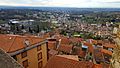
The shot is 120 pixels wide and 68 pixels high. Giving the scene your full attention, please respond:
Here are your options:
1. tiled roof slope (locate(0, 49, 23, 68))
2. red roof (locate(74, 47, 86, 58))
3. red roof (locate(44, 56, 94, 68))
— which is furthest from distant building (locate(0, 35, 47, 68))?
tiled roof slope (locate(0, 49, 23, 68))

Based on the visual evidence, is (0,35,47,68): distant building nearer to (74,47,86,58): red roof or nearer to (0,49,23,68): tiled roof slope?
(74,47,86,58): red roof

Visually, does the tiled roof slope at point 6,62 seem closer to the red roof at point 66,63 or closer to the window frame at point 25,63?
the red roof at point 66,63

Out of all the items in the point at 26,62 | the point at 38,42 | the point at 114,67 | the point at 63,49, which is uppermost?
the point at 114,67

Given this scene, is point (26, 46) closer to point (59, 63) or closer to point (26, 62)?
point (26, 62)

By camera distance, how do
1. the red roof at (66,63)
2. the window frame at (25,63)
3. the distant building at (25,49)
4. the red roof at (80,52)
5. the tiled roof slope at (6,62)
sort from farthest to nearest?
the red roof at (80,52)
the window frame at (25,63)
the distant building at (25,49)
the red roof at (66,63)
the tiled roof slope at (6,62)

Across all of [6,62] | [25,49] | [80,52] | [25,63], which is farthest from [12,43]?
[80,52]

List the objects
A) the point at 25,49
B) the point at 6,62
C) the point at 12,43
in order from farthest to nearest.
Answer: the point at 25,49
the point at 12,43
the point at 6,62

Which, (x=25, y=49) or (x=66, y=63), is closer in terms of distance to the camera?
(x=66, y=63)

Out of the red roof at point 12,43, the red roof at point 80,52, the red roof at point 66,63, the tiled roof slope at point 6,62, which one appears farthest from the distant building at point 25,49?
the tiled roof slope at point 6,62

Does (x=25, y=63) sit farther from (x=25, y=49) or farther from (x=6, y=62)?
(x=6, y=62)

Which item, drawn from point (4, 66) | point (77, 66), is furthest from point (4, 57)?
point (77, 66)

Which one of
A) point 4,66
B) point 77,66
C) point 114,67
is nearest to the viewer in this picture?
point 114,67
